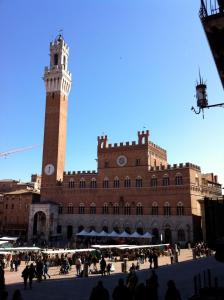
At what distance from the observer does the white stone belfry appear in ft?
173

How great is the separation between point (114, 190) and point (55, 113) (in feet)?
51.8

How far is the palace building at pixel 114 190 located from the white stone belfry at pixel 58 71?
16 centimetres

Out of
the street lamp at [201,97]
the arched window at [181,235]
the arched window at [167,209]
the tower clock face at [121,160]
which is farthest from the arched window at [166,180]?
the street lamp at [201,97]

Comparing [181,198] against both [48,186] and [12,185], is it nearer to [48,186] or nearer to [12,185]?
[48,186]

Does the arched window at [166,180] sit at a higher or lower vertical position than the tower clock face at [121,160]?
lower

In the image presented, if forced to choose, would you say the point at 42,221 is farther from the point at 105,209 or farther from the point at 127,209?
the point at 127,209

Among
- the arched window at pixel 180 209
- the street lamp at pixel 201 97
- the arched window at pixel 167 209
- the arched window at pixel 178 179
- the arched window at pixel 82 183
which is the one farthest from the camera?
the arched window at pixel 82 183

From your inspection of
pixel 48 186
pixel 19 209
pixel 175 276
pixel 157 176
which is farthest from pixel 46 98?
pixel 175 276

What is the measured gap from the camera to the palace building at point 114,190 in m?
40.4

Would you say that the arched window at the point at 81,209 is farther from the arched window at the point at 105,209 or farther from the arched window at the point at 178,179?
the arched window at the point at 178,179

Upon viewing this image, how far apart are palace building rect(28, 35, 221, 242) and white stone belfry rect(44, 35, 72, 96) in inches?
6.3

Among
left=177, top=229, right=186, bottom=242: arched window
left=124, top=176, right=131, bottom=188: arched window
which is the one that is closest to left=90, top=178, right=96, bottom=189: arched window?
left=124, top=176, right=131, bottom=188: arched window

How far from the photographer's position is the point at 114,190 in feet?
148

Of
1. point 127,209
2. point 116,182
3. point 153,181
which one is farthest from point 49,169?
point 153,181
